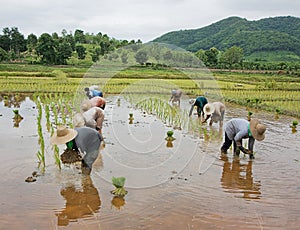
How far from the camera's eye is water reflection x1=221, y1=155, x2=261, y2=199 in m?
4.87

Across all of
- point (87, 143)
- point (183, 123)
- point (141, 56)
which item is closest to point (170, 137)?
point (141, 56)

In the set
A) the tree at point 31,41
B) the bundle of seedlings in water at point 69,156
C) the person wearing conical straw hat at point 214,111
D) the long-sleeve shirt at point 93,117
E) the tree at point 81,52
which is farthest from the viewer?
the tree at point 31,41

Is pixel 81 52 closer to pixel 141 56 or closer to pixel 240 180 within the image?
pixel 141 56

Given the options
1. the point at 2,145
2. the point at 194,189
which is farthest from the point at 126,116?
the point at 194,189

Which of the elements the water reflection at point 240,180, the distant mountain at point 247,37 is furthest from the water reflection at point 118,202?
the distant mountain at point 247,37

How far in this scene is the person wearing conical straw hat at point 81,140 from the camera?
4.59 meters

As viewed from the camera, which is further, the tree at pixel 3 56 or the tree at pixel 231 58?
the tree at pixel 231 58

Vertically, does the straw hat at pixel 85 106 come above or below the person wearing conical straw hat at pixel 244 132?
above

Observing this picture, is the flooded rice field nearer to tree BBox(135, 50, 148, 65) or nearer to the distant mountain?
tree BBox(135, 50, 148, 65)

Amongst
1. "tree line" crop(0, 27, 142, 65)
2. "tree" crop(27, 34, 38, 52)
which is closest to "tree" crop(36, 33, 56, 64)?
"tree line" crop(0, 27, 142, 65)

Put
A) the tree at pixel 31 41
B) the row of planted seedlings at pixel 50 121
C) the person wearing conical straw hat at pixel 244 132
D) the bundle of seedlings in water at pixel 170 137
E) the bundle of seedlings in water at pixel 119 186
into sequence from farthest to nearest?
the tree at pixel 31 41 < the bundle of seedlings in water at pixel 170 137 < the person wearing conical straw hat at pixel 244 132 < the row of planted seedlings at pixel 50 121 < the bundle of seedlings in water at pixel 119 186

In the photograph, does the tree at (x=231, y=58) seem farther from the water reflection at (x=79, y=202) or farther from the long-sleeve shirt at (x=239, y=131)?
the water reflection at (x=79, y=202)

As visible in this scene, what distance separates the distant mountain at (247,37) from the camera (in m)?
65.8

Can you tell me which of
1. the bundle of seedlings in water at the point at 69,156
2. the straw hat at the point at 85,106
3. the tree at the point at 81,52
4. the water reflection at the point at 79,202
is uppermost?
the tree at the point at 81,52
